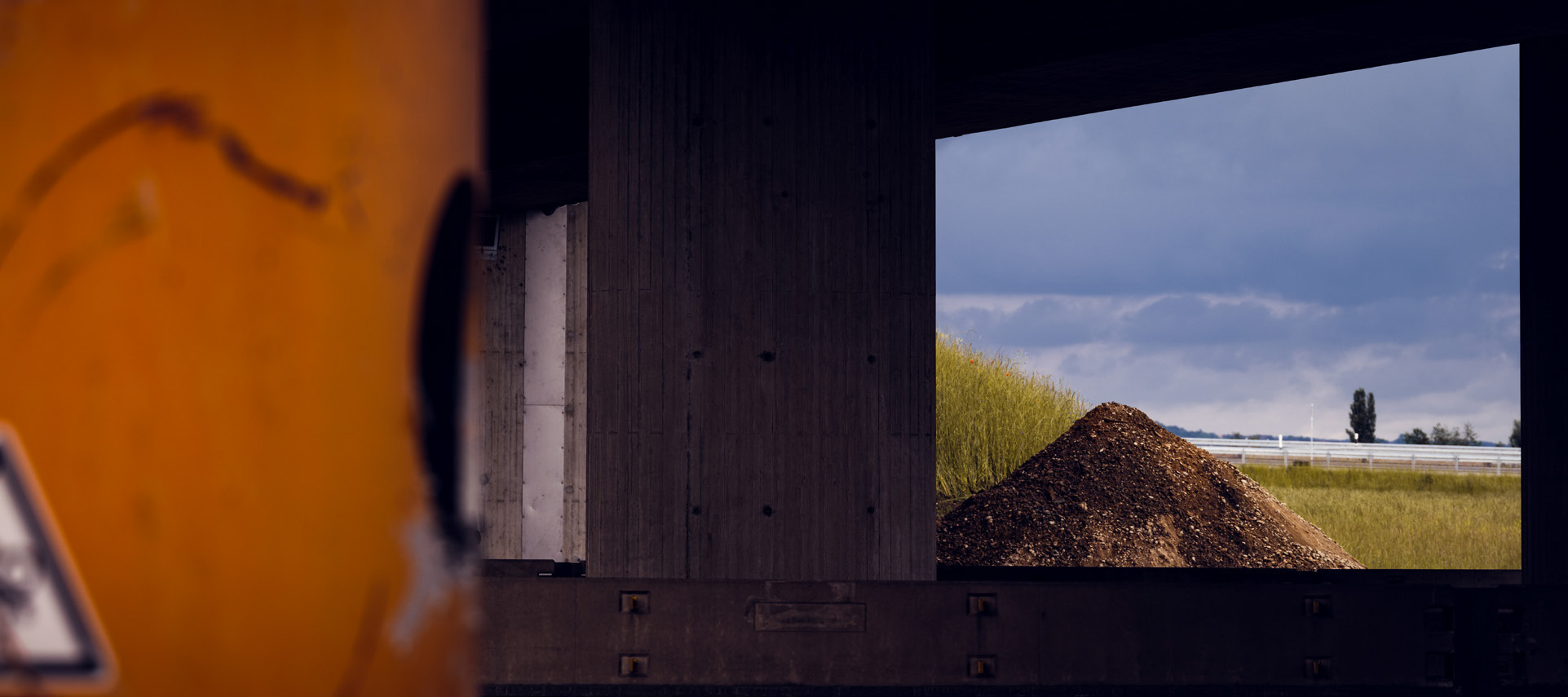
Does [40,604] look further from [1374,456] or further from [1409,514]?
[1374,456]

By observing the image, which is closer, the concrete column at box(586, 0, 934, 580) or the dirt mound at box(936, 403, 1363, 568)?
the concrete column at box(586, 0, 934, 580)

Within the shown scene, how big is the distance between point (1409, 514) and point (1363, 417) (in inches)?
2663

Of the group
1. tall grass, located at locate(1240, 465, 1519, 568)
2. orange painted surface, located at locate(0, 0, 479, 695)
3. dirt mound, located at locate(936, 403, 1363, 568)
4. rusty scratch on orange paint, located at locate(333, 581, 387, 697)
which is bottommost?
tall grass, located at locate(1240, 465, 1519, 568)

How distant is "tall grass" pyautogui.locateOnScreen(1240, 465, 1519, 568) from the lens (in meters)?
24.1

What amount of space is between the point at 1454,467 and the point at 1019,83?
143 ft

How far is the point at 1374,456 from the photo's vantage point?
2036 inches

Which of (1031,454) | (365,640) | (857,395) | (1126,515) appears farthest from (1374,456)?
(365,640)

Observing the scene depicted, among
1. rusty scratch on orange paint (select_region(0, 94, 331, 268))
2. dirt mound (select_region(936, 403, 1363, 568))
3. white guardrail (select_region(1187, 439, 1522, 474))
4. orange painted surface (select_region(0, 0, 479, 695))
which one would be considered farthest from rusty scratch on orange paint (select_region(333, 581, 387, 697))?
white guardrail (select_region(1187, 439, 1522, 474))

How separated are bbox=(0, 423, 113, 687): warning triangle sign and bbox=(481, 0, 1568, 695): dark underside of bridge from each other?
6.52m

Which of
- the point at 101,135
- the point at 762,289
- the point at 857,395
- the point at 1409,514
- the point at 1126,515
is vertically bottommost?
the point at 1409,514

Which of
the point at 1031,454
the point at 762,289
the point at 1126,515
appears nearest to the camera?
the point at 762,289

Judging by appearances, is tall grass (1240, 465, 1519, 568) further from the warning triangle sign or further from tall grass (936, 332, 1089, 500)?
the warning triangle sign

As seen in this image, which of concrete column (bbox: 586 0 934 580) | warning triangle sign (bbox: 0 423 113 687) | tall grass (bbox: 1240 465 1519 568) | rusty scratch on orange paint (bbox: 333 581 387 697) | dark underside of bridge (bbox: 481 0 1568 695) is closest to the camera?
warning triangle sign (bbox: 0 423 113 687)

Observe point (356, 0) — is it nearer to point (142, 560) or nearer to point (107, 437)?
point (107, 437)
